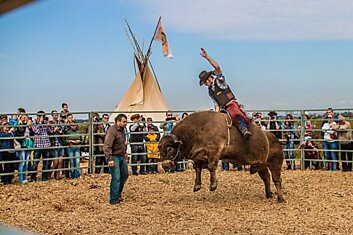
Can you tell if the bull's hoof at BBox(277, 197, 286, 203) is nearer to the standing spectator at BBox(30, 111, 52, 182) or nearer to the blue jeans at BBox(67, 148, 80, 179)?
the blue jeans at BBox(67, 148, 80, 179)

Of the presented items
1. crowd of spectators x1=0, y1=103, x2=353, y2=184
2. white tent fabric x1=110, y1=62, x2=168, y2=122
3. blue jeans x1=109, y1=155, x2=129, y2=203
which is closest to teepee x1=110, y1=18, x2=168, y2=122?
white tent fabric x1=110, y1=62, x2=168, y2=122

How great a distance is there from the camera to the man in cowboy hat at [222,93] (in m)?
7.07

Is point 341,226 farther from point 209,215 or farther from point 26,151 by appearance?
point 26,151

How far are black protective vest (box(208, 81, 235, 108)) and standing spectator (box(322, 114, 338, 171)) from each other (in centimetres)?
508

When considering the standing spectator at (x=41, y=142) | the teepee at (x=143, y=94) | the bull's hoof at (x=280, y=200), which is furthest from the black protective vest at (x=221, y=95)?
the teepee at (x=143, y=94)

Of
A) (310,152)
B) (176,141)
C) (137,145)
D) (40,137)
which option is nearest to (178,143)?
(176,141)

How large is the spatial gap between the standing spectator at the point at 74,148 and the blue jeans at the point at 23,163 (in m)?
0.93

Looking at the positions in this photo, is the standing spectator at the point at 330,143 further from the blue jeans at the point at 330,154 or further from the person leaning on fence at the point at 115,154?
the person leaning on fence at the point at 115,154

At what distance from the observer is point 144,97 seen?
60.7 feet

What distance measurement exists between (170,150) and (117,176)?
3.24 ft

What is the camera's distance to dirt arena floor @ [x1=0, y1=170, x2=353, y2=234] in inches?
219

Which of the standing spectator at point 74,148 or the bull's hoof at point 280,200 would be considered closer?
the bull's hoof at point 280,200

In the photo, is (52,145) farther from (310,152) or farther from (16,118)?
(310,152)

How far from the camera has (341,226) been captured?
18.3ft
